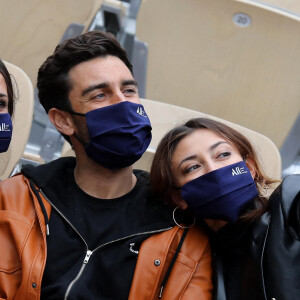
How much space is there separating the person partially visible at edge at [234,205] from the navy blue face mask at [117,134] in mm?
123

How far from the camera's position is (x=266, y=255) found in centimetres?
133

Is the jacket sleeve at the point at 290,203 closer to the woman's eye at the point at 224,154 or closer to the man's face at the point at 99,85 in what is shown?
the woman's eye at the point at 224,154

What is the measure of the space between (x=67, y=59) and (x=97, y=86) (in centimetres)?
17

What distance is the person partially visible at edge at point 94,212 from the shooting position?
1.45 m

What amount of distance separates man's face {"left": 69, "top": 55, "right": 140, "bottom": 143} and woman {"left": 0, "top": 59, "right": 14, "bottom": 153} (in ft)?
0.65

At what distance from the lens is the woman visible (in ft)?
5.25

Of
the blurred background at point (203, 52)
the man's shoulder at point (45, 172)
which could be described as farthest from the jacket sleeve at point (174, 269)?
the blurred background at point (203, 52)

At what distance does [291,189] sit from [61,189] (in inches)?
27.7

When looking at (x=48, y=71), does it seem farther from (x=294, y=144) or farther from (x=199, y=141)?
(x=294, y=144)

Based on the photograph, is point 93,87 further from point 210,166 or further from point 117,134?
point 210,166

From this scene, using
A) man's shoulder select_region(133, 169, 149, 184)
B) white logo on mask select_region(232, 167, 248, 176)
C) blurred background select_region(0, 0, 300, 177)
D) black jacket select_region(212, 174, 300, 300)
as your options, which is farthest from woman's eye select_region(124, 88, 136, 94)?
blurred background select_region(0, 0, 300, 177)

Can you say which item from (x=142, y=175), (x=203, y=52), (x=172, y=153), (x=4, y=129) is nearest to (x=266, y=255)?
(x=172, y=153)

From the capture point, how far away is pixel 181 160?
157 centimetres

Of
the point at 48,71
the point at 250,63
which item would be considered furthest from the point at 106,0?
the point at 48,71
